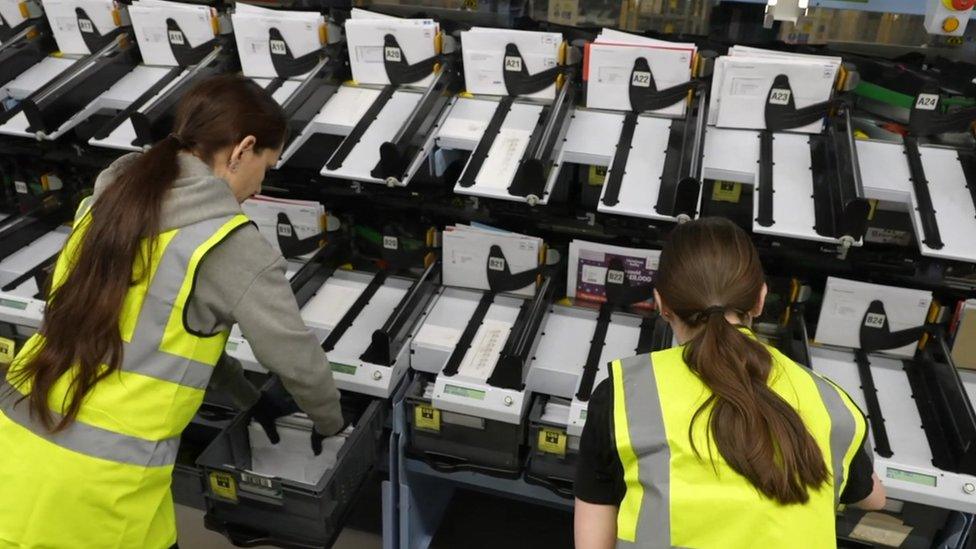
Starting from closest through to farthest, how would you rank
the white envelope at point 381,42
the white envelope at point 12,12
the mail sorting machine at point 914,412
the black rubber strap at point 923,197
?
the mail sorting machine at point 914,412, the black rubber strap at point 923,197, the white envelope at point 381,42, the white envelope at point 12,12

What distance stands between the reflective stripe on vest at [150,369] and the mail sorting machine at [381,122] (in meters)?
1.00

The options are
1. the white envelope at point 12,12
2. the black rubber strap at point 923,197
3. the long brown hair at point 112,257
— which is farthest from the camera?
the white envelope at point 12,12

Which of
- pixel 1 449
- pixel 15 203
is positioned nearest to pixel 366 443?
pixel 1 449

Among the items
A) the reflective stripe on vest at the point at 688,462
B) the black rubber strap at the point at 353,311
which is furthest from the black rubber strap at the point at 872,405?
the black rubber strap at the point at 353,311

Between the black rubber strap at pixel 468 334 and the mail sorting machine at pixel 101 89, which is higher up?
the mail sorting machine at pixel 101 89

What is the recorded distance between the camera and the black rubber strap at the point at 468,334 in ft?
8.84

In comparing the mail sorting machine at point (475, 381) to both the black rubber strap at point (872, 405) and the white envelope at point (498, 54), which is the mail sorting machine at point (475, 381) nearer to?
the white envelope at point (498, 54)

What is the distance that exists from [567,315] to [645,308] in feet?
0.98

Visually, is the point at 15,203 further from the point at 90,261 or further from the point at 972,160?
the point at 972,160

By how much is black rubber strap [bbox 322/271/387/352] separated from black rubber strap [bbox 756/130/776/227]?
4.80 feet

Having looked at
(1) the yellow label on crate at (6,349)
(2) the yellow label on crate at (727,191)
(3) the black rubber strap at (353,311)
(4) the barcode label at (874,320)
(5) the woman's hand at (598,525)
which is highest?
(2) the yellow label on crate at (727,191)

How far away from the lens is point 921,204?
2.55 meters

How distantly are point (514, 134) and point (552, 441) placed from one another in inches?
43.9

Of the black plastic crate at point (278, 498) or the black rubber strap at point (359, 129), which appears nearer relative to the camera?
the black plastic crate at point (278, 498)
